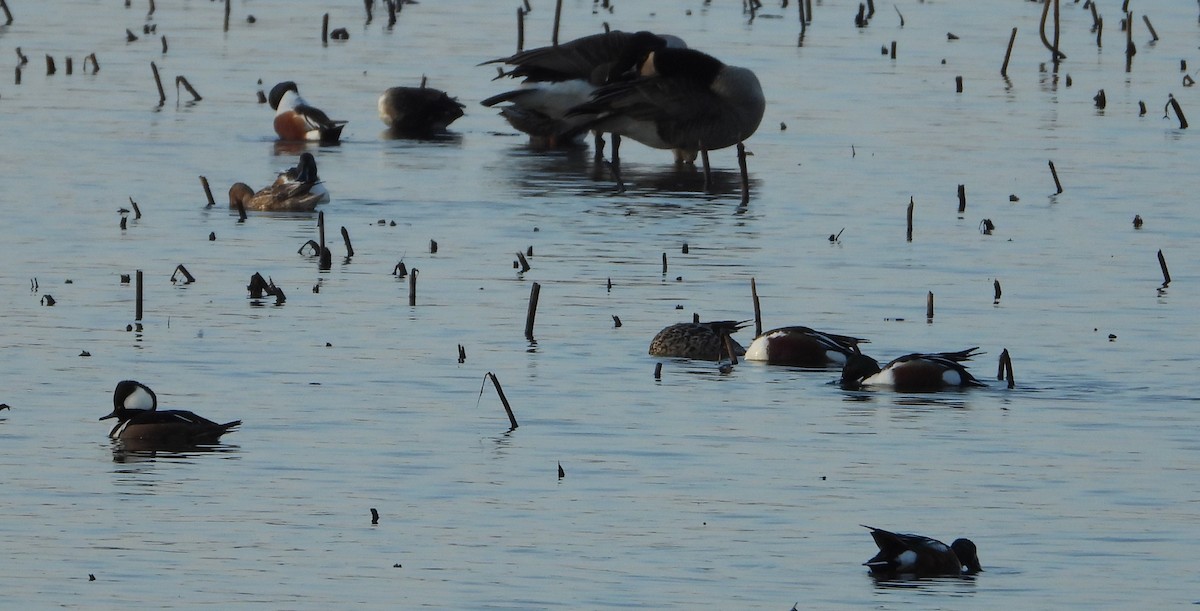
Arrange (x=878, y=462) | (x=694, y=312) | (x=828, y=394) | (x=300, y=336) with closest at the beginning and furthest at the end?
(x=878, y=462), (x=828, y=394), (x=300, y=336), (x=694, y=312)

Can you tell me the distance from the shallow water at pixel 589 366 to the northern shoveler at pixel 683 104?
1.37 ft

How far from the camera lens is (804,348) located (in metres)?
13.1

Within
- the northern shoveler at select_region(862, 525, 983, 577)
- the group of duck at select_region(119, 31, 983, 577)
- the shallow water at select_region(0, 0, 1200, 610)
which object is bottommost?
the shallow water at select_region(0, 0, 1200, 610)

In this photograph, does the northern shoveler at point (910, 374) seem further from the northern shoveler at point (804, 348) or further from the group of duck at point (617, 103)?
the group of duck at point (617, 103)

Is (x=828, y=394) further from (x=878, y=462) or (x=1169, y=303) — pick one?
(x=1169, y=303)

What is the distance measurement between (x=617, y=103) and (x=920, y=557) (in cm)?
1432


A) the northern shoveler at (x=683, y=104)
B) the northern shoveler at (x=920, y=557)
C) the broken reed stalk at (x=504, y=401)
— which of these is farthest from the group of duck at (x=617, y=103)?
the northern shoveler at (x=920, y=557)

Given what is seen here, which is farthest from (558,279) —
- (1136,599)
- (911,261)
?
(1136,599)

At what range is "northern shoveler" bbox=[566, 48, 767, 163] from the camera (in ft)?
75.5

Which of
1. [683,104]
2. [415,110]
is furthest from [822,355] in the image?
[415,110]

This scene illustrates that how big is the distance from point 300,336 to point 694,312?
8.05ft

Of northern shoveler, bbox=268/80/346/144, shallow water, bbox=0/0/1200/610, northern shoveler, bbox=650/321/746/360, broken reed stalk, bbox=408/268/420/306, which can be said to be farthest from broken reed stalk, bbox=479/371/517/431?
northern shoveler, bbox=268/80/346/144

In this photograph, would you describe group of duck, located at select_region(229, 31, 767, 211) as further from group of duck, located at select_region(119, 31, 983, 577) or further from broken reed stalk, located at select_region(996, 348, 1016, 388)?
broken reed stalk, located at select_region(996, 348, 1016, 388)

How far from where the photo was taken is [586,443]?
36.6ft
